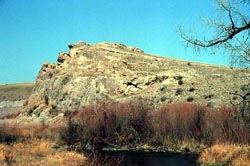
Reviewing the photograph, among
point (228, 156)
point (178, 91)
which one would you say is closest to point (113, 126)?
point (178, 91)

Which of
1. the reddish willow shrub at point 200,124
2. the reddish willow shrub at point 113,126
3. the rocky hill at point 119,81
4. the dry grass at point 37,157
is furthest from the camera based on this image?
the rocky hill at point 119,81

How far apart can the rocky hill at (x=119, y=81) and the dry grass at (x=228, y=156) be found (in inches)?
640

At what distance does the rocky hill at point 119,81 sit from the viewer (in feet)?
176

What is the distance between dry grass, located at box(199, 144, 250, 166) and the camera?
27.4m

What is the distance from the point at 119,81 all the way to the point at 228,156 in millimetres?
32845

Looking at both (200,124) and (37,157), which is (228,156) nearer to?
(200,124)

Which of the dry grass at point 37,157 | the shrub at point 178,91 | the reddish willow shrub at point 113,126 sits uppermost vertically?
the shrub at point 178,91

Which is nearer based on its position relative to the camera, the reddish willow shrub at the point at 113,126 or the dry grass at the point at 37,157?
the dry grass at the point at 37,157

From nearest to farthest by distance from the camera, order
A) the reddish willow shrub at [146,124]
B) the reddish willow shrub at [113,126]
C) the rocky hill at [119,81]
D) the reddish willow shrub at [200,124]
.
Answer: the reddish willow shrub at [200,124] → the reddish willow shrub at [146,124] → the reddish willow shrub at [113,126] → the rocky hill at [119,81]

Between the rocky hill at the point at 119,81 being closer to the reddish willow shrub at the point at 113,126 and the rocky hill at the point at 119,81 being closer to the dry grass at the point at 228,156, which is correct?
the reddish willow shrub at the point at 113,126

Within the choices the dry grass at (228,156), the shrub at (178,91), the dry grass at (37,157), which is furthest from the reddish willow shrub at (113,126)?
the dry grass at (228,156)

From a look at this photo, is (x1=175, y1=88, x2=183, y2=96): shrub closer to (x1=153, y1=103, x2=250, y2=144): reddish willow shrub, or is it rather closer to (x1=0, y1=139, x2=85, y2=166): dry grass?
(x1=153, y1=103, x2=250, y2=144): reddish willow shrub

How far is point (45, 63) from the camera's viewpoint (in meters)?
79.2

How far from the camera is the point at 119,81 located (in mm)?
60562
